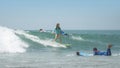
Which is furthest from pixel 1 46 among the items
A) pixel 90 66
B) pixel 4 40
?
pixel 90 66

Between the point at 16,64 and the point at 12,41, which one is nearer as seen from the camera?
the point at 16,64

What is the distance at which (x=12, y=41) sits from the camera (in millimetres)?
26297

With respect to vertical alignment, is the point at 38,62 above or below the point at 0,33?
below

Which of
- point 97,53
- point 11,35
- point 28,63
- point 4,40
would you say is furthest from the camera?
point 11,35

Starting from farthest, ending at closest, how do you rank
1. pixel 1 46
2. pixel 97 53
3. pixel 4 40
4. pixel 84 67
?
pixel 4 40
pixel 1 46
pixel 97 53
pixel 84 67

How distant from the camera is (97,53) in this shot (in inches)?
859

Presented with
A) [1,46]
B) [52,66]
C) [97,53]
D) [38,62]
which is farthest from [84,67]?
[1,46]

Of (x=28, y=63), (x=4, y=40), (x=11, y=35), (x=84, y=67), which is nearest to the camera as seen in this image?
(x=84, y=67)

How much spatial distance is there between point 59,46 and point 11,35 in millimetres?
4290

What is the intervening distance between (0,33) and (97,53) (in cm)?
933

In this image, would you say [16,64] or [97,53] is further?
[97,53]

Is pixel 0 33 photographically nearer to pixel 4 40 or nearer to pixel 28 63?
pixel 4 40

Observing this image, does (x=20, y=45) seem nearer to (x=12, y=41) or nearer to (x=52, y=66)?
(x=12, y=41)

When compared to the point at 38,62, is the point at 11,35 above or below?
above
